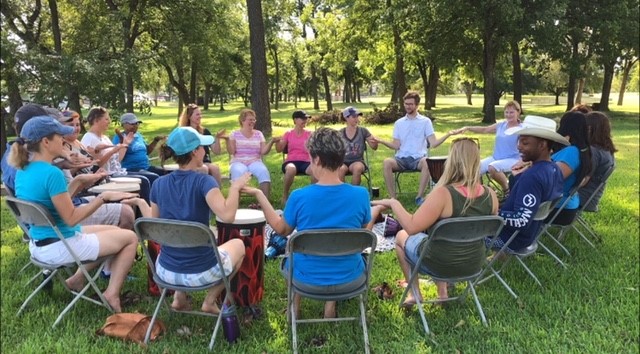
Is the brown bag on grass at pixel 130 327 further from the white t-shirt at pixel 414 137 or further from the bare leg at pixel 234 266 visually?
the white t-shirt at pixel 414 137

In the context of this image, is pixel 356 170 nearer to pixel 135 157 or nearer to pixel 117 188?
pixel 135 157

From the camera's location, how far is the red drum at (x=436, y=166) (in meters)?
5.74

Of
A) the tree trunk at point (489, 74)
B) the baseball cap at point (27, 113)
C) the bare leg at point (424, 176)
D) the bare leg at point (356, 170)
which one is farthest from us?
the tree trunk at point (489, 74)

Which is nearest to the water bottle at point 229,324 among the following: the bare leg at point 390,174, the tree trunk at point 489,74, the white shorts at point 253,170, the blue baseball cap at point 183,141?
the blue baseball cap at point 183,141

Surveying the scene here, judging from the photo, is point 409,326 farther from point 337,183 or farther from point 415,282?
point 337,183

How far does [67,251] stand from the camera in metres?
3.36

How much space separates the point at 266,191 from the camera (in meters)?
6.38

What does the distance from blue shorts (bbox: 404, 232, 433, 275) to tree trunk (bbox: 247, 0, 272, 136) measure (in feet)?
32.9

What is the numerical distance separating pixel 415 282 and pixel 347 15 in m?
24.7

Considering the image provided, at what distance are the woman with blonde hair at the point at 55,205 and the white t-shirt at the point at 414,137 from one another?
14.0 feet

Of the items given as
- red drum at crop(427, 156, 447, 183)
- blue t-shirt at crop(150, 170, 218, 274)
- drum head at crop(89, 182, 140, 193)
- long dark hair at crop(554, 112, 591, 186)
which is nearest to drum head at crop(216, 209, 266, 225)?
blue t-shirt at crop(150, 170, 218, 274)

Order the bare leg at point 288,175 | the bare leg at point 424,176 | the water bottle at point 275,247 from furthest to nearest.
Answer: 1. the bare leg at point 288,175
2. the bare leg at point 424,176
3. the water bottle at point 275,247

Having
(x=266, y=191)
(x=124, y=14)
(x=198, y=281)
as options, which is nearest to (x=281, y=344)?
(x=198, y=281)

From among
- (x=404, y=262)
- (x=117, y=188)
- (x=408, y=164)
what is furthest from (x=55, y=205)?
(x=408, y=164)
